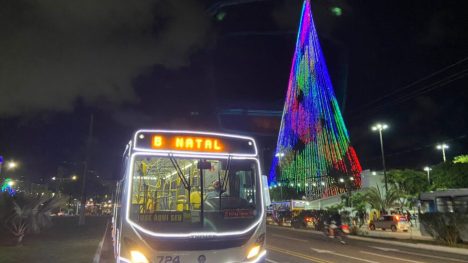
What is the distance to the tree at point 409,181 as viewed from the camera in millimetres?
50344

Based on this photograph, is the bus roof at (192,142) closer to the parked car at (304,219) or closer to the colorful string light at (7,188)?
the colorful string light at (7,188)

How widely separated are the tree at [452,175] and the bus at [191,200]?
35812 millimetres

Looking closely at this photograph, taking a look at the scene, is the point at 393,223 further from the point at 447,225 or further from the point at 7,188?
the point at 7,188

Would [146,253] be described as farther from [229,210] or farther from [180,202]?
[229,210]

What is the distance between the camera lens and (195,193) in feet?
21.7

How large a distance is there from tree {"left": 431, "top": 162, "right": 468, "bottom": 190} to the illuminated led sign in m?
36.3

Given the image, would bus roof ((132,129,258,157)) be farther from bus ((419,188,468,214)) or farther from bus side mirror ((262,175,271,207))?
bus ((419,188,468,214))

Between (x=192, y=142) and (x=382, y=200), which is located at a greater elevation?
(x=382, y=200)

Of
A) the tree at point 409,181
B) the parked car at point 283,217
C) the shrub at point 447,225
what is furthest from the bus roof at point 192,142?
the tree at point 409,181

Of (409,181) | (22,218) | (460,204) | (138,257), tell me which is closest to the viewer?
(138,257)

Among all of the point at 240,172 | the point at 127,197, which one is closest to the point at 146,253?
the point at 127,197

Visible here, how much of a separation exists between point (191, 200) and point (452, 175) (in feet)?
122

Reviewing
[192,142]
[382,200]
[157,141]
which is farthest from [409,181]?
[157,141]

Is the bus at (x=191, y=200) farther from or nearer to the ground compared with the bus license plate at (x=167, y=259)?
farther from the ground
